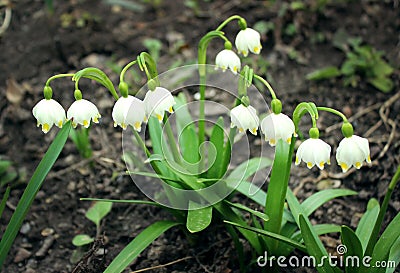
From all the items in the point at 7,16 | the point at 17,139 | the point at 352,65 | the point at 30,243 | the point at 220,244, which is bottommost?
the point at 220,244

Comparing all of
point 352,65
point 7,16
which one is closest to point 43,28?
point 7,16

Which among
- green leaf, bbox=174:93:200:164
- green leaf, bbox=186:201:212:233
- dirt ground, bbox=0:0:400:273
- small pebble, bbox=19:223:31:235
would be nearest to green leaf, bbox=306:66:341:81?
dirt ground, bbox=0:0:400:273

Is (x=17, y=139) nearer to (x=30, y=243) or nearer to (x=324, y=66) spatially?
(x=30, y=243)

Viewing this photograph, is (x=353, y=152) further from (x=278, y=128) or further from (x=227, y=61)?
(x=227, y=61)

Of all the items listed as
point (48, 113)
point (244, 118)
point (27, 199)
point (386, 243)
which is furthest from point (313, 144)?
point (27, 199)

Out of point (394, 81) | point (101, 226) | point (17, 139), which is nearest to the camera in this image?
point (101, 226)
